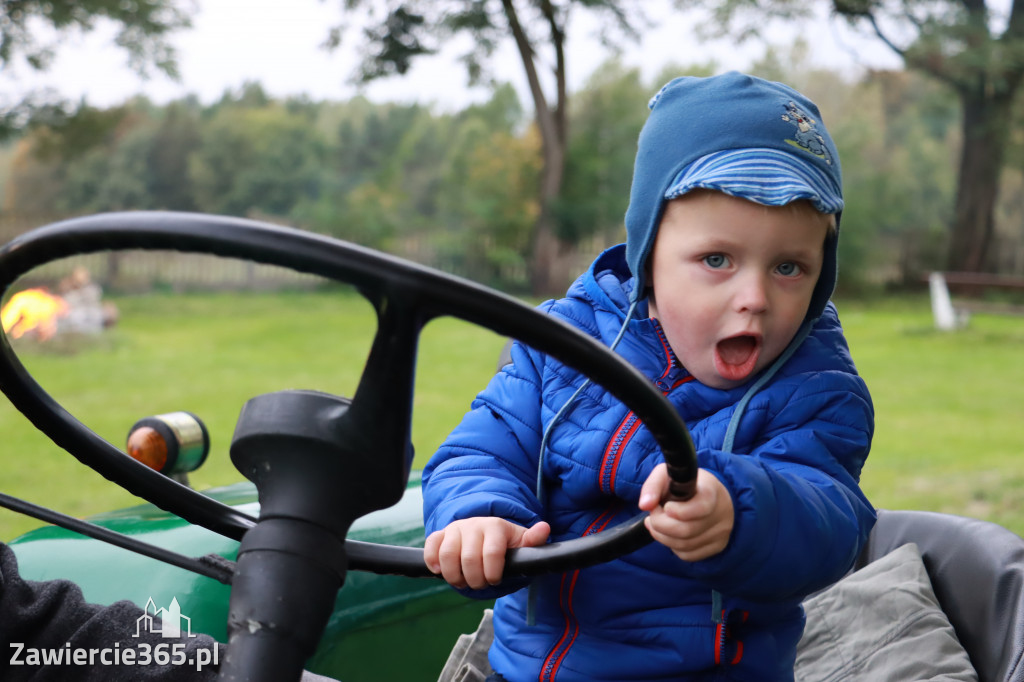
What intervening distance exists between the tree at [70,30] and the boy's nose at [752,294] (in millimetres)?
11499

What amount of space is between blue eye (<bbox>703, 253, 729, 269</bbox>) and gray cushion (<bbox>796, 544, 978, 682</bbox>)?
62 cm

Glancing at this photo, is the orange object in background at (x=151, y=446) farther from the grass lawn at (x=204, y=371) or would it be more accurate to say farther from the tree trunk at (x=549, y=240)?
the tree trunk at (x=549, y=240)

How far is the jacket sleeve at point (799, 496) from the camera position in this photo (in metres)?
0.76

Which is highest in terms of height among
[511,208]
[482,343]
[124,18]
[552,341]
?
[124,18]

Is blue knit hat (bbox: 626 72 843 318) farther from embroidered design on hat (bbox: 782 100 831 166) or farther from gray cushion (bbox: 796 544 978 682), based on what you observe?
gray cushion (bbox: 796 544 978 682)

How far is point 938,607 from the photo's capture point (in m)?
1.32

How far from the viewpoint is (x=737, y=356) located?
0.98 m

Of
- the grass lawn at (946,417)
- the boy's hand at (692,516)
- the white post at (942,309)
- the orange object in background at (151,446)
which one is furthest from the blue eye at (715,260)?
the white post at (942,309)

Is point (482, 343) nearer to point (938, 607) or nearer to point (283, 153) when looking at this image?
point (938, 607)

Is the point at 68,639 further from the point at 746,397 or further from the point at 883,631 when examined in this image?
the point at 883,631

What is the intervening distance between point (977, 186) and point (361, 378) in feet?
49.8

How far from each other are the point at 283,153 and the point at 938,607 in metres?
14.9

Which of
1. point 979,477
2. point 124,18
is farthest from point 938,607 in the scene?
point 124,18

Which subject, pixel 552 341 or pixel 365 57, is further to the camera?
pixel 365 57
